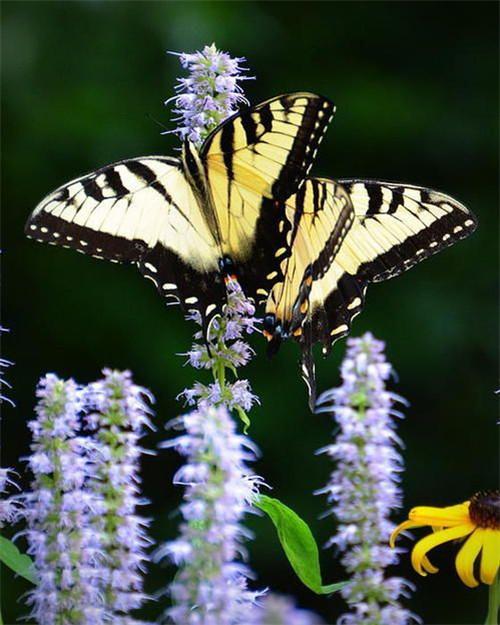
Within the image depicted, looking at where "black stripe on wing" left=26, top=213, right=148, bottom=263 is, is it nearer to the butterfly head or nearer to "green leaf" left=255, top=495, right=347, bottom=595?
the butterfly head

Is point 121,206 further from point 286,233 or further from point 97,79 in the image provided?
point 97,79

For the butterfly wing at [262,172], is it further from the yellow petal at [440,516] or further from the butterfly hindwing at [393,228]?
the yellow petal at [440,516]

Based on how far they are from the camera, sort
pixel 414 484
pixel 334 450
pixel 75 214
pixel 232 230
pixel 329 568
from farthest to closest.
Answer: pixel 414 484 < pixel 329 568 < pixel 232 230 < pixel 75 214 < pixel 334 450

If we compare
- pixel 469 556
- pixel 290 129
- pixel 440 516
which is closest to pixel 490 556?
pixel 469 556

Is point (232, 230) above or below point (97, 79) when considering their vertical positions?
below

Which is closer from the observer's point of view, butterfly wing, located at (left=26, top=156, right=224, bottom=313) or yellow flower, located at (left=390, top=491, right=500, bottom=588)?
yellow flower, located at (left=390, top=491, right=500, bottom=588)

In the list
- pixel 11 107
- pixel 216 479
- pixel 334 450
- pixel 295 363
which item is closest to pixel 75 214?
pixel 334 450

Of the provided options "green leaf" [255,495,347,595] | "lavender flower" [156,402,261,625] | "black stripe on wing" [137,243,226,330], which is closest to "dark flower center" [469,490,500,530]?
"green leaf" [255,495,347,595]

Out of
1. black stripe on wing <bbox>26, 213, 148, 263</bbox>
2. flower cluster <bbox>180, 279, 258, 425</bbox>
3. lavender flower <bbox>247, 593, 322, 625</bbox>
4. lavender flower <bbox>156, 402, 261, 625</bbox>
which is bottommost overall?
lavender flower <bbox>247, 593, 322, 625</bbox>
